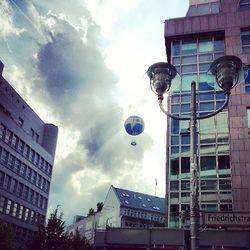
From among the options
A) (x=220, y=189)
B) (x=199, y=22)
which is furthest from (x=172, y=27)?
(x=220, y=189)

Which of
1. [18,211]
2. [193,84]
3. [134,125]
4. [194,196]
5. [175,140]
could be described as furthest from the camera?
[18,211]

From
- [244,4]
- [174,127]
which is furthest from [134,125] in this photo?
[244,4]

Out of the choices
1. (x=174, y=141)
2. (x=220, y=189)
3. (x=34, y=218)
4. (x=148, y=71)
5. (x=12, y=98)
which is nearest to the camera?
(x=148, y=71)

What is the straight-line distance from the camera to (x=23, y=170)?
210 feet

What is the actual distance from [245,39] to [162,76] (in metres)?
34.4

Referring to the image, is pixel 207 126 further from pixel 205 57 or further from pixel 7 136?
pixel 7 136

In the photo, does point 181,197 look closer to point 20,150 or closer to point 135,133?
point 135,133

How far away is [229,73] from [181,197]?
28273mm

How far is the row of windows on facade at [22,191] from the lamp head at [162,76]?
168ft

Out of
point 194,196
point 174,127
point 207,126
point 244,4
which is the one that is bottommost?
point 194,196

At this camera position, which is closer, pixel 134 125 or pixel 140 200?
pixel 134 125

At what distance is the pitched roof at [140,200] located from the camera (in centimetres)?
8094

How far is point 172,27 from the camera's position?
42.0 metres

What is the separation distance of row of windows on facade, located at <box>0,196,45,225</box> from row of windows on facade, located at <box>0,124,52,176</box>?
8261 millimetres
